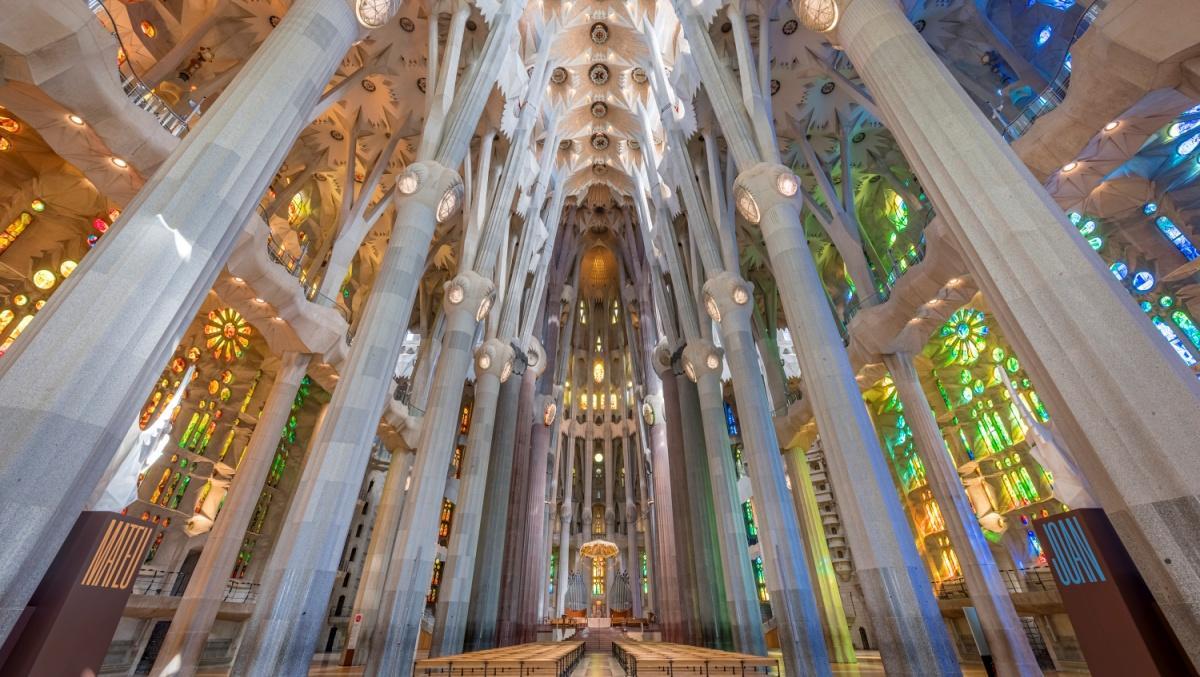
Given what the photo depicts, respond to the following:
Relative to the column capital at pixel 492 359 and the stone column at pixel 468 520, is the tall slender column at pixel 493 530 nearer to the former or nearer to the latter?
the stone column at pixel 468 520

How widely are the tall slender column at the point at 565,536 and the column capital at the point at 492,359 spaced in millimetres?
15512

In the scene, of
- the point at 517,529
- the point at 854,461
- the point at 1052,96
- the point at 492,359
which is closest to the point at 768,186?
the point at 1052,96

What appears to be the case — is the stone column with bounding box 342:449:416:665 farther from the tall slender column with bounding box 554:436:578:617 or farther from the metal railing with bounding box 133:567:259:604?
the tall slender column with bounding box 554:436:578:617

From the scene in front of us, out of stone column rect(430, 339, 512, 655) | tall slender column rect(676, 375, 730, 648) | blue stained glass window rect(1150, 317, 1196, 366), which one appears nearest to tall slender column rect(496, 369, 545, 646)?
stone column rect(430, 339, 512, 655)

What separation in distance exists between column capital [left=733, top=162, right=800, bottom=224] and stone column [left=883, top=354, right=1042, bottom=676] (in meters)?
7.62

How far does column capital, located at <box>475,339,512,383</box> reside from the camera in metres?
16.9

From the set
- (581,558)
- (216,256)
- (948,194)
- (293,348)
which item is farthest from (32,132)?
(581,558)

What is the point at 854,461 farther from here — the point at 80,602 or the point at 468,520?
the point at 468,520

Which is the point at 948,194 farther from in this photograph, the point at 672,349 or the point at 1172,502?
the point at 672,349

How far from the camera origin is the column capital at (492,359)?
1691cm

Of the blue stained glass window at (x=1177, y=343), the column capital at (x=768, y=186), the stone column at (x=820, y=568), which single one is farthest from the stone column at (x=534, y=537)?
the blue stained glass window at (x=1177, y=343)

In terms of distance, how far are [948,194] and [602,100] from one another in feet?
76.9

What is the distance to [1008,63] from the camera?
13.1m

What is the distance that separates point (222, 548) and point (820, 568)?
59.9 feet
